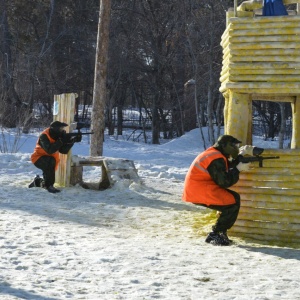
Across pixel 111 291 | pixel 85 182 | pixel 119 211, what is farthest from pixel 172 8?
pixel 111 291

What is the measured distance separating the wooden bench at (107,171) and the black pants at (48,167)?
0.81 metres

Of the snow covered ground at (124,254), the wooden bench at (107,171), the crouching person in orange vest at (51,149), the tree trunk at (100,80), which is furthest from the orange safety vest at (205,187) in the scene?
the tree trunk at (100,80)

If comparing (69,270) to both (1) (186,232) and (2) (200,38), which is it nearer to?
(1) (186,232)

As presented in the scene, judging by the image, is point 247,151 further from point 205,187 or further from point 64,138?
point 64,138

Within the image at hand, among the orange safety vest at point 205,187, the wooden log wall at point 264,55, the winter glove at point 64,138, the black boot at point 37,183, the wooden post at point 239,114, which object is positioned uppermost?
the wooden log wall at point 264,55

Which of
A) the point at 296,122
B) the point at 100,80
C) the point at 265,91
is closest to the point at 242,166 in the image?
the point at 265,91

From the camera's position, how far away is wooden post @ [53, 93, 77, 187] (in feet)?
42.4

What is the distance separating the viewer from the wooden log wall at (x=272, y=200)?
8328mm

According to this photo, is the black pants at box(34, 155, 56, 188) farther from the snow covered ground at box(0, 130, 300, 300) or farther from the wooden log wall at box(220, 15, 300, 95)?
the wooden log wall at box(220, 15, 300, 95)

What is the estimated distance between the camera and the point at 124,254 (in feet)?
22.5

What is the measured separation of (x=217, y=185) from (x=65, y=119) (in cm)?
581

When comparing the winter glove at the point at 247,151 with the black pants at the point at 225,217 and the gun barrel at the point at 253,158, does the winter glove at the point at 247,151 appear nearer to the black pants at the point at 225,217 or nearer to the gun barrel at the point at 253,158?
the gun barrel at the point at 253,158

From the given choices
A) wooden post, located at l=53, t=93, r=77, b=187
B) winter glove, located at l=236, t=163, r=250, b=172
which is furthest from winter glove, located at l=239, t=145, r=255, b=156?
wooden post, located at l=53, t=93, r=77, b=187

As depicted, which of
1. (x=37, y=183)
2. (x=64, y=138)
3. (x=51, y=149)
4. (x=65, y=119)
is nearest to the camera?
(x=51, y=149)
